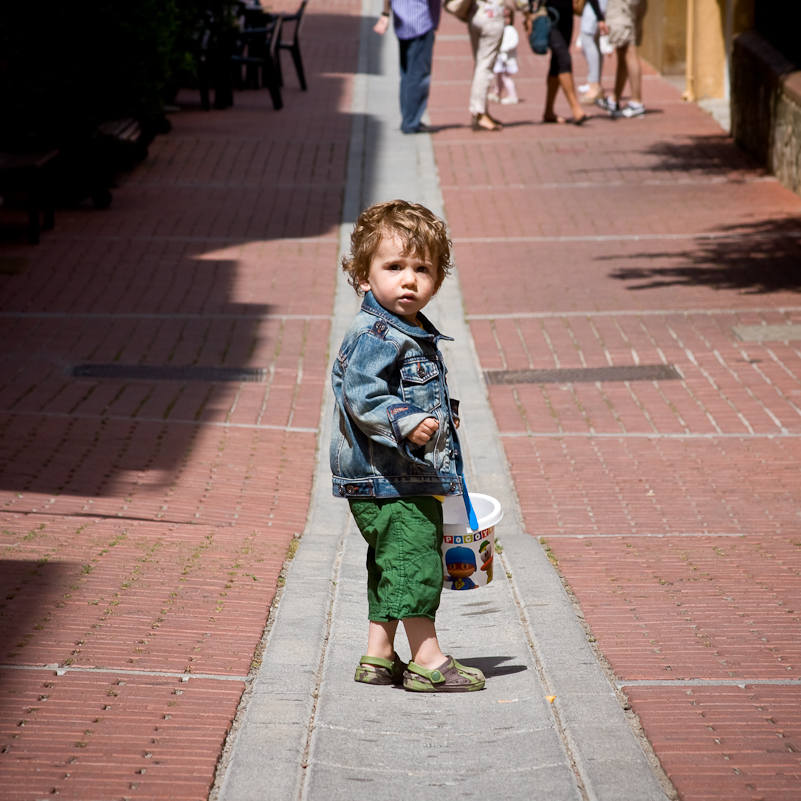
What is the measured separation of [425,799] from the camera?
3057mm

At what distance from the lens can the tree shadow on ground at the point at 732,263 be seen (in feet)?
33.2

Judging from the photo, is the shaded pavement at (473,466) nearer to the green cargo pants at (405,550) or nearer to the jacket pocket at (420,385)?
the green cargo pants at (405,550)

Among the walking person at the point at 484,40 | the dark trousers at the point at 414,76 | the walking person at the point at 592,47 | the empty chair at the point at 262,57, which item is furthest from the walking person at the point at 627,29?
the empty chair at the point at 262,57

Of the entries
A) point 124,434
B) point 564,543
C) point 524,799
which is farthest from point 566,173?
point 524,799

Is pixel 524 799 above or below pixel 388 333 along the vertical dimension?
below

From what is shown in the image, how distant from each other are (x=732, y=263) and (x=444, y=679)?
7743 millimetres

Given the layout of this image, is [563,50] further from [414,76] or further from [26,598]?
[26,598]

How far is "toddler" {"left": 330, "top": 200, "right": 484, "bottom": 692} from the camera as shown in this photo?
11.8ft

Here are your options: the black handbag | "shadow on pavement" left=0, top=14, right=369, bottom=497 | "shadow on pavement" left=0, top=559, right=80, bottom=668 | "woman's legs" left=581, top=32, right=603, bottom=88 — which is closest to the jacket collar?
"shadow on pavement" left=0, top=559, right=80, bottom=668

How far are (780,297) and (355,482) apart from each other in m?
6.91

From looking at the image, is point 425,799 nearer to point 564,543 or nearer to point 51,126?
point 564,543

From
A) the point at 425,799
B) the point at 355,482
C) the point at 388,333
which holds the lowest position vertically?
the point at 425,799

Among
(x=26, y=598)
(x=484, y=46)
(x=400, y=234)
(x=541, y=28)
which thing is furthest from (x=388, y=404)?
(x=484, y=46)

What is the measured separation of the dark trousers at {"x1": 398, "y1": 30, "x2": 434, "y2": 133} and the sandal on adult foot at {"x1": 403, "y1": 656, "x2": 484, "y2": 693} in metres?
12.7
